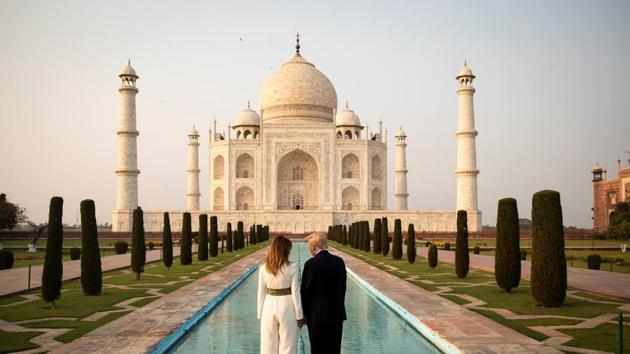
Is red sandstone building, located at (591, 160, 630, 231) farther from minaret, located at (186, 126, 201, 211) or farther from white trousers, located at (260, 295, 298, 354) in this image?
white trousers, located at (260, 295, 298, 354)

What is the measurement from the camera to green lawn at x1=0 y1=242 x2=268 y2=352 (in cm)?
638

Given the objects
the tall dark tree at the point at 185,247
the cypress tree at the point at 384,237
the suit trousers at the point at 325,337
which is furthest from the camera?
the cypress tree at the point at 384,237

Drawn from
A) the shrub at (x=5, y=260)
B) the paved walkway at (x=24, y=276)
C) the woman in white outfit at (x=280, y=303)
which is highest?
the woman in white outfit at (x=280, y=303)

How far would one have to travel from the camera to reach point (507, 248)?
9.91 meters

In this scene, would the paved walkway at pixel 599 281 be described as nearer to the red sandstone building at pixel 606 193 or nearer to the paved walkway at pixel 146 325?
the paved walkway at pixel 146 325

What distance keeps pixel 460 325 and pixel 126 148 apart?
31.6m

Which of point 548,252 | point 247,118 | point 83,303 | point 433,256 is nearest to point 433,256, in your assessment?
point 433,256

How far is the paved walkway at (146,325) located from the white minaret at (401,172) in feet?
114

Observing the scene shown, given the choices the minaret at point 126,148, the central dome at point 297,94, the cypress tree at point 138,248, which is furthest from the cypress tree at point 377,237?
the central dome at point 297,94

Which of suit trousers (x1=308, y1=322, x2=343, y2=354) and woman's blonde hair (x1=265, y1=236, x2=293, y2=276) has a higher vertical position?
woman's blonde hair (x1=265, y1=236, x2=293, y2=276)

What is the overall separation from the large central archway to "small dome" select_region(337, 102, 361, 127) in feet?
13.8

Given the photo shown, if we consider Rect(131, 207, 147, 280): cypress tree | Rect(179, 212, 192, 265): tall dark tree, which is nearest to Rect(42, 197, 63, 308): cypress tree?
Rect(131, 207, 147, 280): cypress tree

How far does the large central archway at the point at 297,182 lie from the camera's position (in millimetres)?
42938

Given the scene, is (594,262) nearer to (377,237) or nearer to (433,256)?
(433,256)
